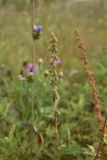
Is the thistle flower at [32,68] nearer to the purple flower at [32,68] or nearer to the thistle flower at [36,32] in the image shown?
the purple flower at [32,68]

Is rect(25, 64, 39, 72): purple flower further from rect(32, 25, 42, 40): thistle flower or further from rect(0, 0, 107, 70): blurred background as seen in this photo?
rect(0, 0, 107, 70): blurred background

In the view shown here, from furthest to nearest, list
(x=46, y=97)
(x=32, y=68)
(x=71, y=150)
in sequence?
(x=46, y=97), (x=32, y=68), (x=71, y=150)

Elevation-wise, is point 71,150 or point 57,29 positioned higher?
point 57,29

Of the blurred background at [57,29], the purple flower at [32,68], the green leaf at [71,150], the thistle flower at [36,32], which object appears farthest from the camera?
the blurred background at [57,29]

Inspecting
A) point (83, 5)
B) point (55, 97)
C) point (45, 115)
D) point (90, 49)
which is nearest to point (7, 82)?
point (45, 115)

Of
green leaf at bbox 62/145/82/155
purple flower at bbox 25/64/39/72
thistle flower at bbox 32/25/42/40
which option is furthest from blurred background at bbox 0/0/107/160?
thistle flower at bbox 32/25/42/40

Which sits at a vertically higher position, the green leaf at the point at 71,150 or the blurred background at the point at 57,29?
the blurred background at the point at 57,29

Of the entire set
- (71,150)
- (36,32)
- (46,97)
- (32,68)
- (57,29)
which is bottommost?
(71,150)

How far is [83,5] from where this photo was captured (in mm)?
9617

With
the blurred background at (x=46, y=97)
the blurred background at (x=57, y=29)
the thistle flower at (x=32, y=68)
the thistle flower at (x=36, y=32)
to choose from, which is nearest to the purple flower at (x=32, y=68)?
the thistle flower at (x=32, y=68)

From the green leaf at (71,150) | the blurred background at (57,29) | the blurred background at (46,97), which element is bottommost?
the green leaf at (71,150)

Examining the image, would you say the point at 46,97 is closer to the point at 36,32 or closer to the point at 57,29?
the point at 36,32

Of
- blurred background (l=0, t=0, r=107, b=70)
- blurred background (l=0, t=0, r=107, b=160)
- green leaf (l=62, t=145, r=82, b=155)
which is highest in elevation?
blurred background (l=0, t=0, r=107, b=70)

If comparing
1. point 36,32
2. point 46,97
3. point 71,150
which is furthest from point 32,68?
point 71,150
